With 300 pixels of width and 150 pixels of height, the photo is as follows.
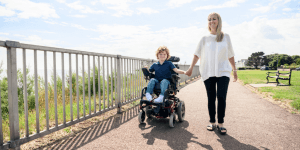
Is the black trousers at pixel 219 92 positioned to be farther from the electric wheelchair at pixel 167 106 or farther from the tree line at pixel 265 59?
the tree line at pixel 265 59

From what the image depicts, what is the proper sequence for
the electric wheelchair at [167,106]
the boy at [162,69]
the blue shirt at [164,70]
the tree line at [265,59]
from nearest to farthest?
the electric wheelchair at [167,106] < the boy at [162,69] < the blue shirt at [164,70] < the tree line at [265,59]

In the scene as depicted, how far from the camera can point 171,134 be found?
327 centimetres

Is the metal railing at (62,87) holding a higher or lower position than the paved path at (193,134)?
higher

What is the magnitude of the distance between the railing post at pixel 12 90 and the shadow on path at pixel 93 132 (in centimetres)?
52

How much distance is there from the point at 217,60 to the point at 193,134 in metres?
1.31

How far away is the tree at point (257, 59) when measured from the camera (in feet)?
346

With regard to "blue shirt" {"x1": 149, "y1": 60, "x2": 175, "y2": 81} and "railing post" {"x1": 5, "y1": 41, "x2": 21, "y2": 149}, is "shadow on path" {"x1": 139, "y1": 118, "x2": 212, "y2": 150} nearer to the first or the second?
"blue shirt" {"x1": 149, "y1": 60, "x2": 175, "y2": 81}

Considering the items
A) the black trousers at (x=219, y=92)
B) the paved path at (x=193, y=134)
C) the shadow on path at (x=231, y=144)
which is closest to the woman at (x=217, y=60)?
the black trousers at (x=219, y=92)

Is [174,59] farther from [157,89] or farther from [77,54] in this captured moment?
[77,54]

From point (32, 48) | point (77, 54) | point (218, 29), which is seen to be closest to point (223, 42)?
point (218, 29)

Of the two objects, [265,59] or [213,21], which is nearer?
[213,21]

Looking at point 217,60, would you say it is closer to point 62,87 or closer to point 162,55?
point 162,55

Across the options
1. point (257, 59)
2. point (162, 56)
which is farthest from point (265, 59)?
point (162, 56)

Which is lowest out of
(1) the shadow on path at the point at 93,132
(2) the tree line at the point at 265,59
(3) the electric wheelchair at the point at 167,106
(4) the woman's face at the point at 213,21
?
(1) the shadow on path at the point at 93,132
